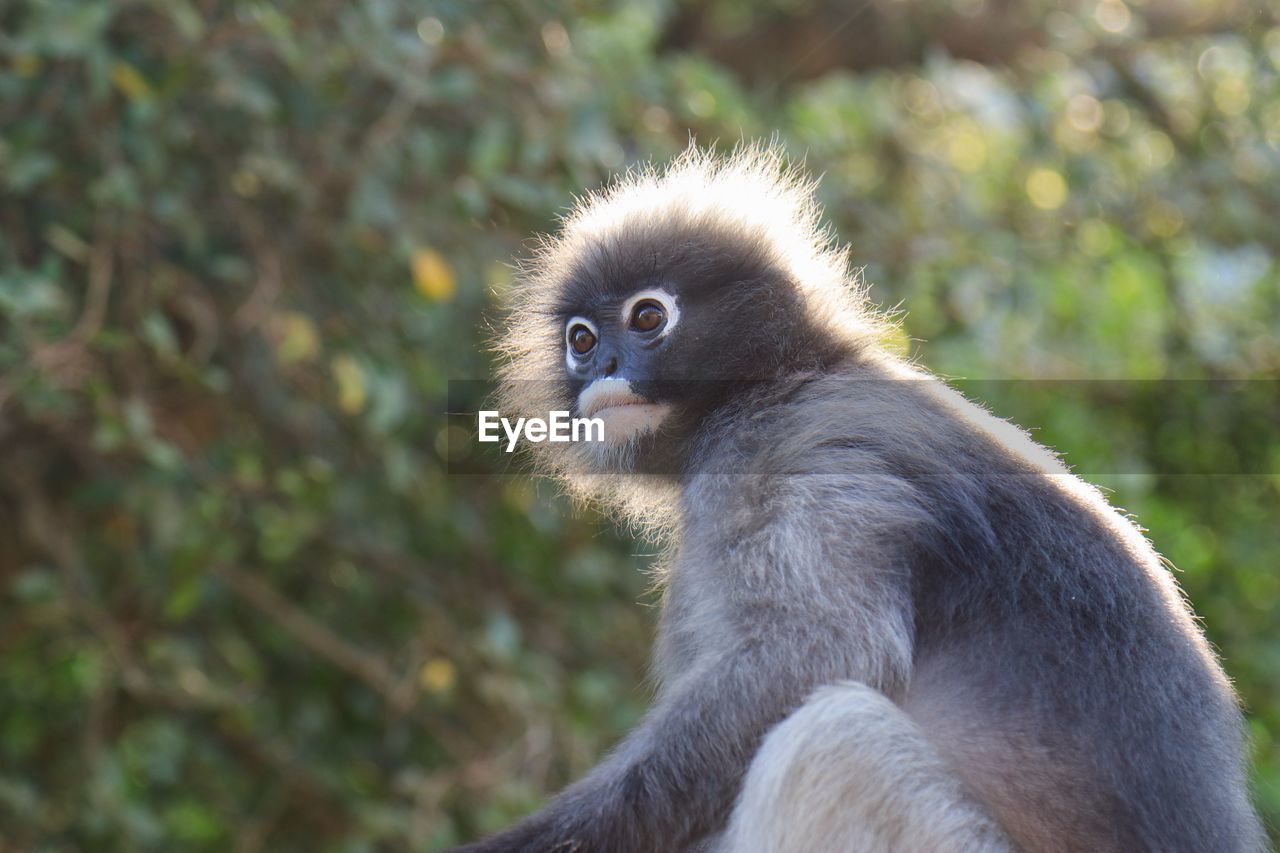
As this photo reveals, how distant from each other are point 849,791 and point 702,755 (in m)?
0.29

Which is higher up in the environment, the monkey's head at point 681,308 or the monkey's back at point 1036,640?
the monkey's head at point 681,308

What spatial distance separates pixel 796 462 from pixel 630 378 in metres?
0.59

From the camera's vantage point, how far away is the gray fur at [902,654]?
2773mm

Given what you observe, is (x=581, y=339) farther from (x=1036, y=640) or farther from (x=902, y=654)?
(x=1036, y=640)

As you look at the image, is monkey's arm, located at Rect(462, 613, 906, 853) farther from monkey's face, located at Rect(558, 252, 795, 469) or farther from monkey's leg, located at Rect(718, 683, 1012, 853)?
monkey's face, located at Rect(558, 252, 795, 469)

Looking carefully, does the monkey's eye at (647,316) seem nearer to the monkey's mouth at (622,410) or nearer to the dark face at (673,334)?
the dark face at (673,334)

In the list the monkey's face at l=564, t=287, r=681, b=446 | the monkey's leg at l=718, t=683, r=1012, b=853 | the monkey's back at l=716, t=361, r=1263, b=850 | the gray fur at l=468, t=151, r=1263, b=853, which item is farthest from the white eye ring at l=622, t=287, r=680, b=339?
the monkey's leg at l=718, t=683, r=1012, b=853

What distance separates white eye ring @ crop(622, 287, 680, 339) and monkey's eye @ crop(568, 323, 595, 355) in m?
0.12

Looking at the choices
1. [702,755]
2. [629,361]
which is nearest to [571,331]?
[629,361]

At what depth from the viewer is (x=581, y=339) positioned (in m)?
3.68

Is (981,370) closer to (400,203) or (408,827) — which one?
(400,203)

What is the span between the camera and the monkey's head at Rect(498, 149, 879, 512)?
3521 mm

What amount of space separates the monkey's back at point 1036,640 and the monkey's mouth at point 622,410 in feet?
1.23

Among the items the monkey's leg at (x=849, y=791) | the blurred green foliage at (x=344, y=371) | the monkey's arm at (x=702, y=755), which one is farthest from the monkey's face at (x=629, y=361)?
the blurred green foliage at (x=344, y=371)
